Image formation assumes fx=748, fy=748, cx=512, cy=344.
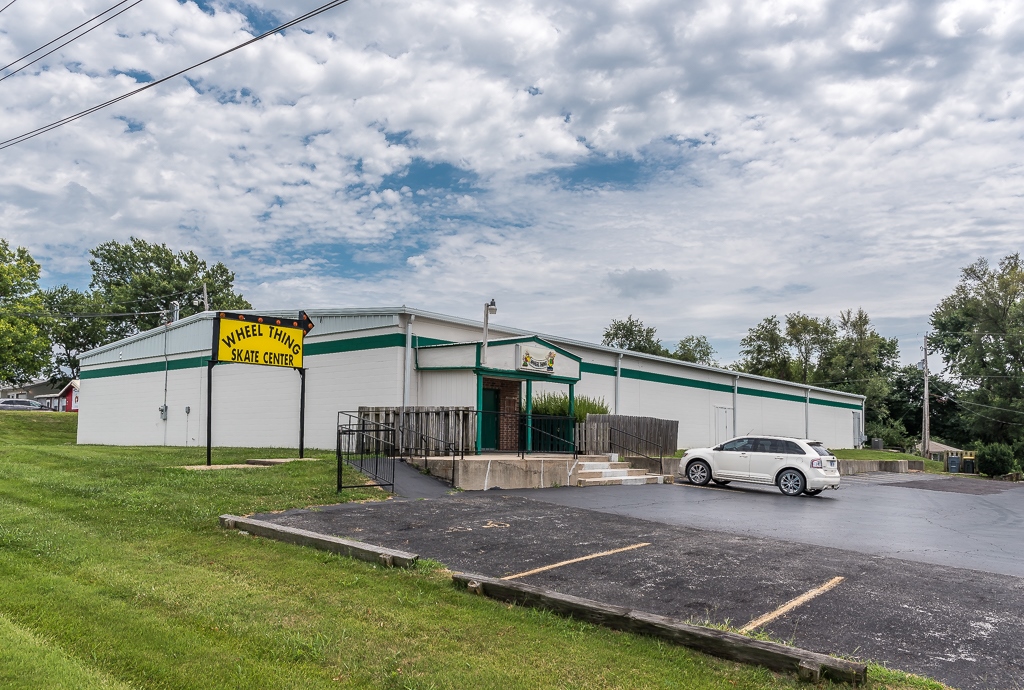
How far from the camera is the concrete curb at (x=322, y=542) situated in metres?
8.02

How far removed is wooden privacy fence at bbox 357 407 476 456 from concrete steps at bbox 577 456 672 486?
3.19m

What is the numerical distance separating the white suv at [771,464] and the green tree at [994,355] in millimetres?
38548

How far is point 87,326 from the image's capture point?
2670 inches

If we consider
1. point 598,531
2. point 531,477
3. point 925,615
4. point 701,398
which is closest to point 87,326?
point 701,398

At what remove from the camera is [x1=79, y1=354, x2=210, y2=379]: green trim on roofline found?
28.8m

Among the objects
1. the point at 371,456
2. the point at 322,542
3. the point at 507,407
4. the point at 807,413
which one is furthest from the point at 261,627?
the point at 807,413

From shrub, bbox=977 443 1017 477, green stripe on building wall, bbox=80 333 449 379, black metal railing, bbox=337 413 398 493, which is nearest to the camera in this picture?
black metal railing, bbox=337 413 398 493

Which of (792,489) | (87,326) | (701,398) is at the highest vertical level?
(87,326)

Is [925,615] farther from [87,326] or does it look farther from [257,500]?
[87,326]

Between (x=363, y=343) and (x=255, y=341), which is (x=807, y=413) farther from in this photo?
(x=255, y=341)

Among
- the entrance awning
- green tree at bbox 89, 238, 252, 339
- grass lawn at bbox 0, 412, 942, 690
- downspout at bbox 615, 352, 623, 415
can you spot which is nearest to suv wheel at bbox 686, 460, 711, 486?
the entrance awning

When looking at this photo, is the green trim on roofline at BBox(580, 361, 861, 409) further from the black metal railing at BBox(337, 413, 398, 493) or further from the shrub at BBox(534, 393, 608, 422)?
the black metal railing at BBox(337, 413, 398, 493)

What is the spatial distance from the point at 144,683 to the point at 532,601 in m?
3.07

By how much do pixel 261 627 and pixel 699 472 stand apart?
16.4m
